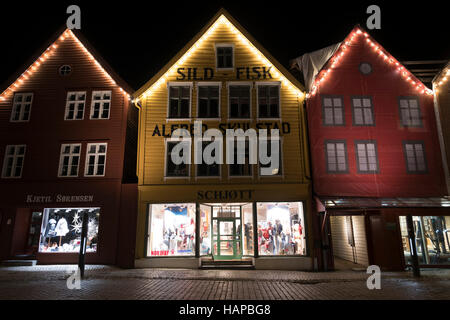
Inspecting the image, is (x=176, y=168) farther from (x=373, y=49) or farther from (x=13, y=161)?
(x=373, y=49)

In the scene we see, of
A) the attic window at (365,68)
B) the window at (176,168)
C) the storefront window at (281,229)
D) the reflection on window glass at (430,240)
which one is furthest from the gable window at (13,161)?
the reflection on window glass at (430,240)

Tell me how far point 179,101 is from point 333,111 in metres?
8.57

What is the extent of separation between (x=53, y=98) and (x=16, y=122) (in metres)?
2.48

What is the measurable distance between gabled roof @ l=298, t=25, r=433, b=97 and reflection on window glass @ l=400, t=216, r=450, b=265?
7184mm

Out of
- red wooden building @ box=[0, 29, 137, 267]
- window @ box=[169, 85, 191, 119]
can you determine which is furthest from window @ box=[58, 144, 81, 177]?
window @ box=[169, 85, 191, 119]

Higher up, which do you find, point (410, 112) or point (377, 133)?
point (410, 112)

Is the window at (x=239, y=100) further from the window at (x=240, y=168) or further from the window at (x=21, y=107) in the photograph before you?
the window at (x=21, y=107)

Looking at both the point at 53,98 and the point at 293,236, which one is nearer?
the point at 293,236

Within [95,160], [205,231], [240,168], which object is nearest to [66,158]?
[95,160]

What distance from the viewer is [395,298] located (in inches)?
308

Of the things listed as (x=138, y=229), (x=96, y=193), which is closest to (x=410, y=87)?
(x=138, y=229)

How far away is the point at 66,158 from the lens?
600 inches

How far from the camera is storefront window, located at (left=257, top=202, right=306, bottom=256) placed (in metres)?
13.5

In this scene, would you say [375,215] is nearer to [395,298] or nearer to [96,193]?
[395,298]
